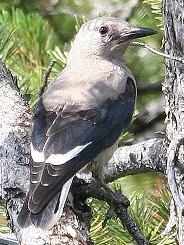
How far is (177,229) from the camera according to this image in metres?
2.88

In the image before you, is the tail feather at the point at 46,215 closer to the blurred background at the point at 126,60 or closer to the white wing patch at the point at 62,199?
the white wing patch at the point at 62,199

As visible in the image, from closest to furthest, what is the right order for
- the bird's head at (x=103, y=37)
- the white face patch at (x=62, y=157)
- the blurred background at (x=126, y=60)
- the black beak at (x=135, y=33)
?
the white face patch at (x=62, y=157)
the blurred background at (x=126, y=60)
the black beak at (x=135, y=33)
the bird's head at (x=103, y=37)

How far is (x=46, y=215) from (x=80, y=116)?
2.08ft

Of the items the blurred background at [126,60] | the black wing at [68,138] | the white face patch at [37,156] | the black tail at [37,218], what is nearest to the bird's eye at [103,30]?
the blurred background at [126,60]

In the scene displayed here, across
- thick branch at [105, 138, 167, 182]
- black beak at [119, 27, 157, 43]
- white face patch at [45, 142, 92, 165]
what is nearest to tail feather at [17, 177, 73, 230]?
white face patch at [45, 142, 92, 165]

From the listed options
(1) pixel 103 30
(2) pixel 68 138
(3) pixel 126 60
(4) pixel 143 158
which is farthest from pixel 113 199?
(3) pixel 126 60

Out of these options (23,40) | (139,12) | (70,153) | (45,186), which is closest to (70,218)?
(45,186)

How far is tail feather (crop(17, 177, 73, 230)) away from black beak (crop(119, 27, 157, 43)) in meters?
1.06

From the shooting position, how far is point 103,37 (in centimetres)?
392

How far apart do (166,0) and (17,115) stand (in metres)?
0.66

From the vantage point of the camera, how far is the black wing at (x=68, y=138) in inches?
113

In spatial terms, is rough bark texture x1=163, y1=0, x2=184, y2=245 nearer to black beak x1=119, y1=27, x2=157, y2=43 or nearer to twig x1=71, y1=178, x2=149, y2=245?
twig x1=71, y1=178, x2=149, y2=245

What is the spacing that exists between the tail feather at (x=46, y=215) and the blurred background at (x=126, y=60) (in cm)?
36

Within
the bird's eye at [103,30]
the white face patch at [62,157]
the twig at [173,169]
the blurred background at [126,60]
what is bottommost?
the blurred background at [126,60]
